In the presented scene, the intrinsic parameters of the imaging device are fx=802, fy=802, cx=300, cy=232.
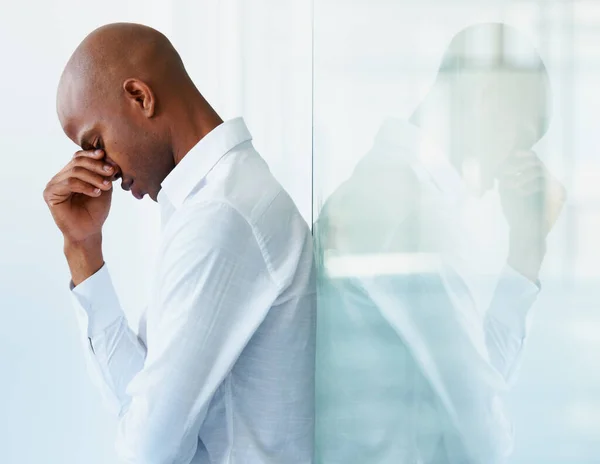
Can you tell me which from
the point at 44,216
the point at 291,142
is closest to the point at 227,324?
the point at 291,142

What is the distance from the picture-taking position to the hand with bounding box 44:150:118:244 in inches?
44.9

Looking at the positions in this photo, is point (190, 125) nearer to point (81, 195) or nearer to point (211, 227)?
point (211, 227)

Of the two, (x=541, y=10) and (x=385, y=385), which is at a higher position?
(x=541, y=10)

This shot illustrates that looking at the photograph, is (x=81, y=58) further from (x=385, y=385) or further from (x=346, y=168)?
(x=385, y=385)

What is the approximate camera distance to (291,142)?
1714 mm

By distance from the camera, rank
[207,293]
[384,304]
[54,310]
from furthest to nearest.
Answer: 1. [54,310]
2. [384,304]
3. [207,293]

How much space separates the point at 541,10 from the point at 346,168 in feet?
0.99

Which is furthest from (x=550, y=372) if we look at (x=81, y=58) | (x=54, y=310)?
(x=54, y=310)

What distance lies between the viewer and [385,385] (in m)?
1.04

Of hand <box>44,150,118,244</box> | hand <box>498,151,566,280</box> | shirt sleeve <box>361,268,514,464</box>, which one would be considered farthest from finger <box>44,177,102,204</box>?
hand <box>498,151,566,280</box>

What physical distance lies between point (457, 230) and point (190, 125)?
0.37m

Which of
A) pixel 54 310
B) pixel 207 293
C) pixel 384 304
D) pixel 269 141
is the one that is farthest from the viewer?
pixel 54 310

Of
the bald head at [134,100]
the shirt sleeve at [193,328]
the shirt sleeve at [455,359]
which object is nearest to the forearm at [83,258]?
the bald head at [134,100]

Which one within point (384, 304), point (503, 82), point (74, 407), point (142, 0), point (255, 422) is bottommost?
point (74, 407)
